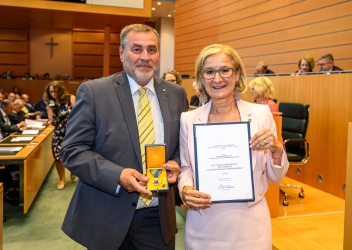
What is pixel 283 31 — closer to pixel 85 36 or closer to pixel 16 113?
pixel 16 113

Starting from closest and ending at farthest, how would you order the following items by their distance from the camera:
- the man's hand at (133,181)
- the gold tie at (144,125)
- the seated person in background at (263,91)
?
the man's hand at (133,181), the gold tie at (144,125), the seated person in background at (263,91)

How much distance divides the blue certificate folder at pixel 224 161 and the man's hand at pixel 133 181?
21 cm

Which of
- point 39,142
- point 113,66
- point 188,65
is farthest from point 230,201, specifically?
point 113,66

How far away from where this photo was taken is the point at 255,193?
4.75 ft

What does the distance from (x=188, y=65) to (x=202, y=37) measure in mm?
1117

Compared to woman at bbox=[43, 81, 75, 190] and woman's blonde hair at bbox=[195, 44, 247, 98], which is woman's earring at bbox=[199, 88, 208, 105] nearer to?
woman's blonde hair at bbox=[195, 44, 247, 98]

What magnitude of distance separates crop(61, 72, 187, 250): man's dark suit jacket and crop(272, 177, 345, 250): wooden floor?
1595 millimetres

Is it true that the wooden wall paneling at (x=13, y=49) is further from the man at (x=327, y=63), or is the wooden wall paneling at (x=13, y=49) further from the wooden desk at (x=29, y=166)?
the man at (x=327, y=63)

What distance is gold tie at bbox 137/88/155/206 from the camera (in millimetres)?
1545

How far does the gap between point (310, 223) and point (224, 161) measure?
2225 mm

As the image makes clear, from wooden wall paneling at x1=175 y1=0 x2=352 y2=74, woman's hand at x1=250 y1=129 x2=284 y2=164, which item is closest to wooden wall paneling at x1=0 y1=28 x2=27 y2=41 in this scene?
wooden wall paneling at x1=175 y1=0 x2=352 y2=74

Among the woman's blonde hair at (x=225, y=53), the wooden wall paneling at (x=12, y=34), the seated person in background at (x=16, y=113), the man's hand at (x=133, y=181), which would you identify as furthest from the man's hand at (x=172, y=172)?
the wooden wall paneling at (x=12, y=34)

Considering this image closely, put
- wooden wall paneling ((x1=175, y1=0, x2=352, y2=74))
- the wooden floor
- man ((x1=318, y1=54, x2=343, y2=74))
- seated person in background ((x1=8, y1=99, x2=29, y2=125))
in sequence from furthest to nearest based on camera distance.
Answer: seated person in background ((x1=8, y1=99, x2=29, y2=125))
wooden wall paneling ((x1=175, y1=0, x2=352, y2=74))
man ((x1=318, y1=54, x2=343, y2=74))
the wooden floor

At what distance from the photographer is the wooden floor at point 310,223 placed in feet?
8.96
